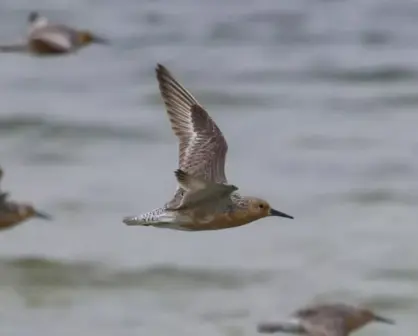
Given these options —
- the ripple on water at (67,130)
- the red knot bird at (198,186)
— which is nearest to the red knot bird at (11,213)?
the red knot bird at (198,186)

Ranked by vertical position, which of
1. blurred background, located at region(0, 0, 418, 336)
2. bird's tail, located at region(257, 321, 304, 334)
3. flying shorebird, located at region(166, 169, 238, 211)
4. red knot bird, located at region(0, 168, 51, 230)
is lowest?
bird's tail, located at region(257, 321, 304, 334)

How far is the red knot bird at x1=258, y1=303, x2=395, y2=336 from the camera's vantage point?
23.0 ft

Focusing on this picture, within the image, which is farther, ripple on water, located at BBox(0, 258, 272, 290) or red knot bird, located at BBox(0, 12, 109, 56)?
ripple on water, located at BBox(0, 258, 272, 290)

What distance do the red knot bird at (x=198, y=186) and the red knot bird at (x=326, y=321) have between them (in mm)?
545

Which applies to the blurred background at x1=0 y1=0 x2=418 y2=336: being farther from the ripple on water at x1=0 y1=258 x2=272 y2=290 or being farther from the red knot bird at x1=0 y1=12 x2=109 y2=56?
the red knot bird at x1=0 y1=12 x2=109 y2=56

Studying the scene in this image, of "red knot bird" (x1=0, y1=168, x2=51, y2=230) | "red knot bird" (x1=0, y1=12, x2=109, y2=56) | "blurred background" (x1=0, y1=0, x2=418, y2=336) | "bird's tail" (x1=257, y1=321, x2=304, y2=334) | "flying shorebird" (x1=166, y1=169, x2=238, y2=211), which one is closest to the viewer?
"flying shorebird" (x1=166, y1=169, x2=238, y2=211)

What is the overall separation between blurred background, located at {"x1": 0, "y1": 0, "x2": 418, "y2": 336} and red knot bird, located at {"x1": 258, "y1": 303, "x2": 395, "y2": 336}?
2547mm

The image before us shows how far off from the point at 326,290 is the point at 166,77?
425 cm

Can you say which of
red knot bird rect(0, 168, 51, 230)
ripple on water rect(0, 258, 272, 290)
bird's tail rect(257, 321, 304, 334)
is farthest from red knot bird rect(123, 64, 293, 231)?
ripple on water rect(0, 258, 272, 290)

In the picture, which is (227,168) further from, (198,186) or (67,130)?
(198,186)

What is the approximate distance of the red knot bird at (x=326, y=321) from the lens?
23.0 ft

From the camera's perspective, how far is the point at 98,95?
60.2ft

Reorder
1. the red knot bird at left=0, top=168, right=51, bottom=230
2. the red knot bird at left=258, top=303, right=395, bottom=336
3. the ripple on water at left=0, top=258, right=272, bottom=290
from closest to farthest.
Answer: the red knot bird at left=258, top=303, right=395, bottom=336, the red knot bird at left=0, top=168, right=51, bottom=230, the ripple on water at left=0, top=258, right=272, bottom=290

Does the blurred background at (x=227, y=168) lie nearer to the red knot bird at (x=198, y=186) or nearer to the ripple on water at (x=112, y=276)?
the ripple on water at (x=112, y=276)
